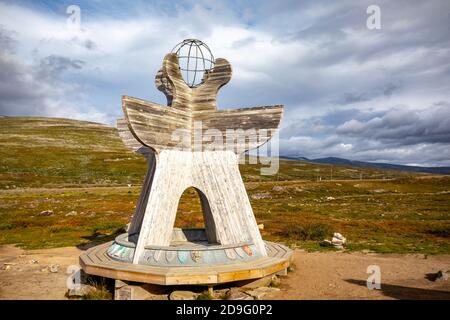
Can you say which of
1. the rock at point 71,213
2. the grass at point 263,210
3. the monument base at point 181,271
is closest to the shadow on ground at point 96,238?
the grass at point 263,210

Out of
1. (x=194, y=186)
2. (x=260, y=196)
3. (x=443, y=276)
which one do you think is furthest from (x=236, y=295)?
(x=260, y=196)

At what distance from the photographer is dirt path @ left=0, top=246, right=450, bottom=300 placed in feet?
32.6

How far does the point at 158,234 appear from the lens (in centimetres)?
1041

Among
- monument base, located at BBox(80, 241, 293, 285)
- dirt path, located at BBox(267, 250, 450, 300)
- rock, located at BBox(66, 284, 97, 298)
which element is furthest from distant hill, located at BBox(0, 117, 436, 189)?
monument base, located at BBox(80, 241, 293, 285)

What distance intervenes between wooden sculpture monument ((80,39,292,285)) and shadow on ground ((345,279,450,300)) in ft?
9.21

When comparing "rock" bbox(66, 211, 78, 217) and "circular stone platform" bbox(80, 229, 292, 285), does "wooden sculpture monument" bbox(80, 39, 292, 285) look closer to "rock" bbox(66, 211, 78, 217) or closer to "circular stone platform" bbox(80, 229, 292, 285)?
"circular stone platform" bbox(80, 229, 292, 285)

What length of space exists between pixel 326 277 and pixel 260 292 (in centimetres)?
287

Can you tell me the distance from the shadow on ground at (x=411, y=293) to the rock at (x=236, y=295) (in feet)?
11.7

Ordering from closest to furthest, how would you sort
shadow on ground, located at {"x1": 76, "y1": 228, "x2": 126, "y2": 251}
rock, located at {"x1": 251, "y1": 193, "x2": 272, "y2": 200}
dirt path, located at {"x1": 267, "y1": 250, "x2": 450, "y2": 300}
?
dirt path, located at {"x1": 267, "y1": 250, "x2": 450, "y2": 300} < shadow on ground, located at {"x1": 76, "y1": 228, "x2": 126, "y2": 251} < rock, located at {"x1": 251, "y1": 193, "x2": 272, "y2": 200}

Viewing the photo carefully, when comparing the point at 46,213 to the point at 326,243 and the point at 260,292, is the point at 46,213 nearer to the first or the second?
the point at 326,243

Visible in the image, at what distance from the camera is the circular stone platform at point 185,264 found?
8922 millimetres

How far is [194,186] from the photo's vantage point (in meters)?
11.3

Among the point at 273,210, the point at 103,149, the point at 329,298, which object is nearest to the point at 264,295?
the point at 329,298

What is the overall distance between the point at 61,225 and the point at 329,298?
773 inches
